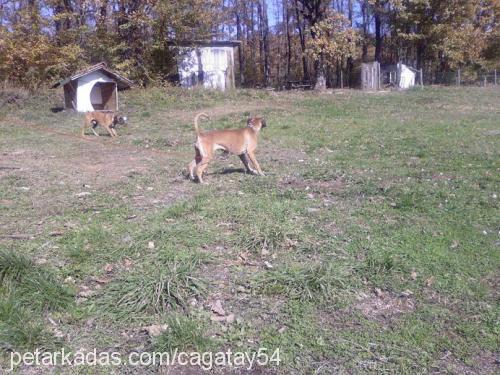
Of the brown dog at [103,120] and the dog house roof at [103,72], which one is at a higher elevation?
the dog house roof at [103,72]

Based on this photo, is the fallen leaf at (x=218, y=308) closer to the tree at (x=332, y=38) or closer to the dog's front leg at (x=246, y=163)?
the dog's front leg at (x=246, y=163)

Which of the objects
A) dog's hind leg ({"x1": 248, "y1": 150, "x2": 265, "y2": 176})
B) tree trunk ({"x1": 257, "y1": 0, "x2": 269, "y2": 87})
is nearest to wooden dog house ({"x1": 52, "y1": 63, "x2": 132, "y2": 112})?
dog's hind leg ({"x1": 248, "y1": 150, "x2": 265, "y2": 176})

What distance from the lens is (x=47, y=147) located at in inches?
475

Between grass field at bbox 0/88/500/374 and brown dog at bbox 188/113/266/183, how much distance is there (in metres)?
0.31

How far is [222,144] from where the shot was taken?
7.93 m

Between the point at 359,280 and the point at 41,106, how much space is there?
19.3 m

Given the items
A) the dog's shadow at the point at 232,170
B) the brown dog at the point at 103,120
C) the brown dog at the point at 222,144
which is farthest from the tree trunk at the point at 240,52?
the brown dog at the point at 222,144

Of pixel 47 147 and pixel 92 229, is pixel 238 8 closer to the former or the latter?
pixel 47 147

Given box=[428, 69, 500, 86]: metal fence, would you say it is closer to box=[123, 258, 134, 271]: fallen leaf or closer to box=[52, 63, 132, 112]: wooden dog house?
box=[52, 63, 132, 112]: wooden dog house

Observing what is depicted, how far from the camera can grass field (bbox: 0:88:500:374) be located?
3.33m

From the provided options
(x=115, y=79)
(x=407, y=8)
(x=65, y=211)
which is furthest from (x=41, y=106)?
(x=407, y=8)

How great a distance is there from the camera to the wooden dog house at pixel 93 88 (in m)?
19.1

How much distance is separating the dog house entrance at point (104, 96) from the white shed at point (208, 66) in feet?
27.4

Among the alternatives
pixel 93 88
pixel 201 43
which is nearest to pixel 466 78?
pixel 201 43
